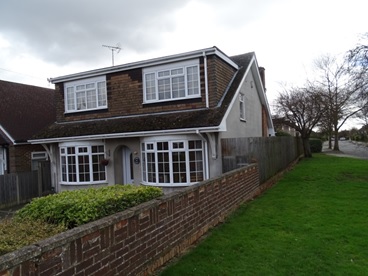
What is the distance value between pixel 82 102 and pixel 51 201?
39.0ft

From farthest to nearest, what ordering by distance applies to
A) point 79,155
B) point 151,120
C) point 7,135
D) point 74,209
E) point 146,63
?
point 7,135 → point 79,155 → point 146,63 → point 151,120 → point 74,209

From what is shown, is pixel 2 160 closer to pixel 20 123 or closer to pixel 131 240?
pixel 20 123

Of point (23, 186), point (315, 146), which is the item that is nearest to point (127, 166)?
point (23, 186)

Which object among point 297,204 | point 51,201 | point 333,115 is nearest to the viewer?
point 51,201

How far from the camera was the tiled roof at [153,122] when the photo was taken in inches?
475

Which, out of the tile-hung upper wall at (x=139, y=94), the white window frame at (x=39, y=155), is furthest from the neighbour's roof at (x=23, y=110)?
the tile-hung upper wall at (x=139, y=94)

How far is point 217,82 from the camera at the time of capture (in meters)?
12.9

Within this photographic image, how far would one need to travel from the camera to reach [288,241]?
231 inches

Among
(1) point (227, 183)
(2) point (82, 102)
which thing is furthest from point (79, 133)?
(1) point (227, 183)

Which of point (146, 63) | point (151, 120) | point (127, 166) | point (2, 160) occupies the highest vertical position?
point (146, 63)

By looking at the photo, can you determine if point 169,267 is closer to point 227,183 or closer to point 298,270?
point 298,270

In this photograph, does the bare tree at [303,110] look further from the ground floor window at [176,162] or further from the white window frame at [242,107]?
the ground floor window at [176,162]

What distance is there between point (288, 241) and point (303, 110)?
83.7ft

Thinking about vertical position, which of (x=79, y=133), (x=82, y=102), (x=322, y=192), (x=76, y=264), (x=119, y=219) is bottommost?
(x=322, y=192)
